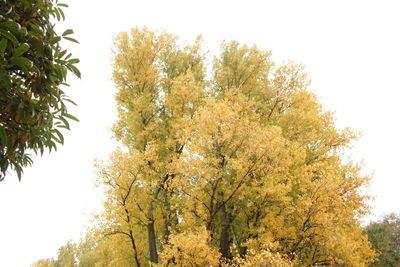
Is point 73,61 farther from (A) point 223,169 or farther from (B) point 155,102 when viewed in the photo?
(B) point 155,102

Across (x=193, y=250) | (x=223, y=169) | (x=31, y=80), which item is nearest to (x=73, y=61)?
(x=31, y=80)

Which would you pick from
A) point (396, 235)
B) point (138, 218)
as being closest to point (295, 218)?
point (138, 218)

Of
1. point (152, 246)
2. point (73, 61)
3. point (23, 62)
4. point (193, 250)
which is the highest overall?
point (73, 61)

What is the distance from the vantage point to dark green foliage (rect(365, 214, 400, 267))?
885 inches

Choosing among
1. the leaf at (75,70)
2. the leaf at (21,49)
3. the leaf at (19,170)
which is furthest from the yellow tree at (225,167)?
the leaf at (21,49)

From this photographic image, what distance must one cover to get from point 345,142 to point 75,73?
1156 cm

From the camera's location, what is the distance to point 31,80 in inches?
119

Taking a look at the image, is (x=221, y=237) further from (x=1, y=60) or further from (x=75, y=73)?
(x=1, y=60)

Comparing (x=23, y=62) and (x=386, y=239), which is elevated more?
(x=23, y=62)

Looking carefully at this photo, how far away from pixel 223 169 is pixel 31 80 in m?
6.92

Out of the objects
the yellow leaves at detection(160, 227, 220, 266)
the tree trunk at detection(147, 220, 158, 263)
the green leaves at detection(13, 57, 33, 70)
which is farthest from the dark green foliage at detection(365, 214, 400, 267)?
the green leaves at detection(13, 57, 33, 70)

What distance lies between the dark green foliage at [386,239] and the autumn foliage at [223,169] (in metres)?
15.9

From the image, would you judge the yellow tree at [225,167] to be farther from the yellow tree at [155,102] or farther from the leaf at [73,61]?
the leaf at [73,61]

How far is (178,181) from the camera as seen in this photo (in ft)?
29.7
